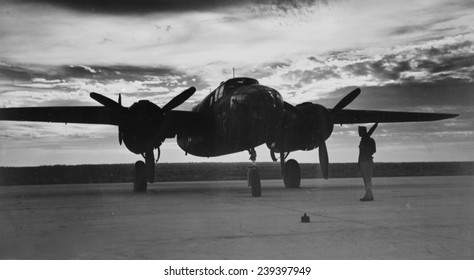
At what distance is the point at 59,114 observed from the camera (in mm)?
21188

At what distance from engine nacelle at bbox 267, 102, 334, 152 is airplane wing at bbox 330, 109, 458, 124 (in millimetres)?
5481

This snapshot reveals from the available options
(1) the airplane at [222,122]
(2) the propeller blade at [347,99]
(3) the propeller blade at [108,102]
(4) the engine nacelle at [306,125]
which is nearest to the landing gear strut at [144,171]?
(1) the airplane at [222,122]

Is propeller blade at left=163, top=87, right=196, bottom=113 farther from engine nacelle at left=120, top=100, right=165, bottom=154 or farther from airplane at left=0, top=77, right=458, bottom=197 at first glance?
engine nacelle at left=120, top=100, right=165, bottom=154

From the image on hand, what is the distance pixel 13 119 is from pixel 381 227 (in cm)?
1759

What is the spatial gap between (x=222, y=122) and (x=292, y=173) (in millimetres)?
4902

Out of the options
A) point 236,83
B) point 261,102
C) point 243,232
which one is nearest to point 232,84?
point 236,83

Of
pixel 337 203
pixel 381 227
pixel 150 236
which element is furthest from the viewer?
pixel 337 203

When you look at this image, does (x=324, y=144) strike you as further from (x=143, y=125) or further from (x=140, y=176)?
(x=140, y=176)

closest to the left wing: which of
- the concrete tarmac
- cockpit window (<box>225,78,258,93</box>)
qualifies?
cockpit window (<box>225,78,258,93</box>)

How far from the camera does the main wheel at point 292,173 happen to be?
831 inches

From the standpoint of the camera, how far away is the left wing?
20.2 meters
